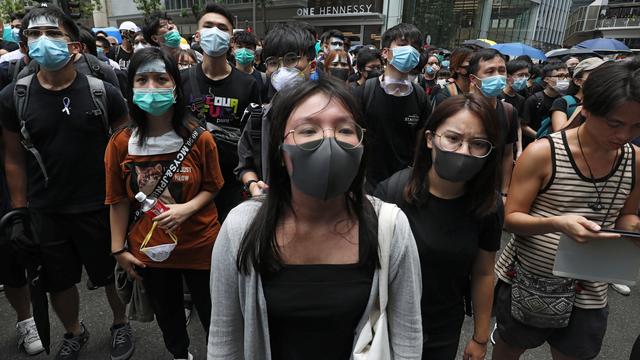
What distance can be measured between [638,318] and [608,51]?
13.8 meters

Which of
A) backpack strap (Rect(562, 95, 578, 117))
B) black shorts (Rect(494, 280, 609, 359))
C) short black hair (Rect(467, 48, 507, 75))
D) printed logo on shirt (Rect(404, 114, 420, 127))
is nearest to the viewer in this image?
black shorts (Rect(494, 280, 609, 359))

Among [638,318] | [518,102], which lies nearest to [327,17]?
[518,102]

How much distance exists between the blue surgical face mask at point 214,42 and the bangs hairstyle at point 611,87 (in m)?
2.41

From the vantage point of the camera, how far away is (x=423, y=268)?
1.68 meters

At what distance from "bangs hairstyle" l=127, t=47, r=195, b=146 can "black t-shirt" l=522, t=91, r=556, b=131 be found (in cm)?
475

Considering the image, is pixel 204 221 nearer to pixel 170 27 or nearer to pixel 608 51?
pixel 170 27

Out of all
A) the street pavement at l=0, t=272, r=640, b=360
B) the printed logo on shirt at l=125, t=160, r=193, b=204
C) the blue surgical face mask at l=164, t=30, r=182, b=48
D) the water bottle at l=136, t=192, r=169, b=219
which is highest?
the blue surgical face mask at l=164, t=30, r=182, b=48

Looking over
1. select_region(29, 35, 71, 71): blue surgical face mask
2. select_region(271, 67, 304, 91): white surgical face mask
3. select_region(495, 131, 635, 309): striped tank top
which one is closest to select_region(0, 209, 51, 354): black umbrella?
select_region(29, 35, 71, 71): blue surgical face mask

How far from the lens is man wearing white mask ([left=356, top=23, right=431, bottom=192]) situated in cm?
315

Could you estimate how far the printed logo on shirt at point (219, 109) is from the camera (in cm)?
287

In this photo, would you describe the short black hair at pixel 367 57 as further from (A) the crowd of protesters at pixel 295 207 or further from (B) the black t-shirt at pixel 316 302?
(B) the black t-shirt at pixel 316 302

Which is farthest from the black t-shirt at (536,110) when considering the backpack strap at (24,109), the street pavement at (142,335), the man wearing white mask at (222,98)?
the backpack strap at (24,109)

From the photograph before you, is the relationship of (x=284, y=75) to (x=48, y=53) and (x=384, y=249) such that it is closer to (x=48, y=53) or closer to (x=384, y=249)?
(x=48, y=53)

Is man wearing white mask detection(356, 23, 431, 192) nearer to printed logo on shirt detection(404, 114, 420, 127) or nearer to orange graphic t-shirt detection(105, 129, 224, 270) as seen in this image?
printed logo on shirt detection(404, 114, 420, 127)
